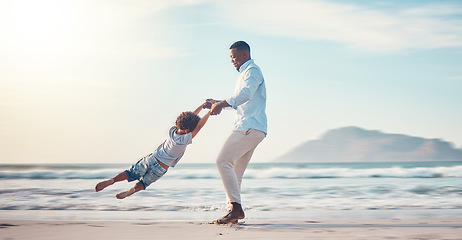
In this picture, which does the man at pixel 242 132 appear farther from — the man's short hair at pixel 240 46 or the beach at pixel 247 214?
the beach at pixel 247 214

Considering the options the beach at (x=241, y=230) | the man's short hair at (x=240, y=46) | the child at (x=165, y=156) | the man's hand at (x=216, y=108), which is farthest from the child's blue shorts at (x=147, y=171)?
the man's short hair at (x=240, y=46)

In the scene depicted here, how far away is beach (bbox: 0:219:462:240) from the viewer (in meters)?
4.21

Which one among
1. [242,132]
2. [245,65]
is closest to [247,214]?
[242,132]

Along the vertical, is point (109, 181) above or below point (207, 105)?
below

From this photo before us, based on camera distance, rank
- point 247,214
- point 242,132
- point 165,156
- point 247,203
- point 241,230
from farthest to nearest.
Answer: point 247,203, point 247,214, point 165,156, point 242,132, point 241,230

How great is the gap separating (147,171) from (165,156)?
28 centimetres

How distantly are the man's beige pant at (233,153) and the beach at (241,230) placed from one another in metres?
0.39

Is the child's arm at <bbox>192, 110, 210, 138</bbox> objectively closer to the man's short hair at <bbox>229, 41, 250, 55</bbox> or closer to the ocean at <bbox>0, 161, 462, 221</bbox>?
the man's short hair at <bbox>229, 41, 250, 55</bbox>

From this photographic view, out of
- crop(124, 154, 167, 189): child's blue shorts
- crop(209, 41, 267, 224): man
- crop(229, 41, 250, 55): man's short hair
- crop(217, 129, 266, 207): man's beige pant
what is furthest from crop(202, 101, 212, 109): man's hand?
crop(124, 154, 167, 189): child's blue shorts

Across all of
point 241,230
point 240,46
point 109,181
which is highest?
point 240,46

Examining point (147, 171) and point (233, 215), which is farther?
point (147, 171)

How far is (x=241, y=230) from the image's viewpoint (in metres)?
4.51

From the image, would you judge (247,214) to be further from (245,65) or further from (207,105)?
(245,65)

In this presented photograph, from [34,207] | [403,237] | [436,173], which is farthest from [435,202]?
[436,173]
